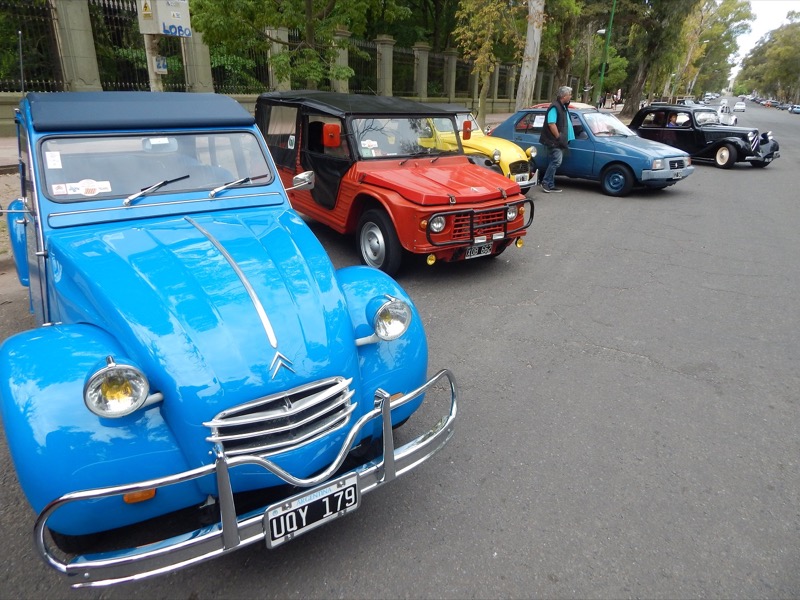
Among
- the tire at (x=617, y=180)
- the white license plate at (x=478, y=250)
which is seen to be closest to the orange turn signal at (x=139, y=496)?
the white license plate at (x=478, y=250)

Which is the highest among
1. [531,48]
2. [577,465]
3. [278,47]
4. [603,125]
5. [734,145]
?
[531,48]

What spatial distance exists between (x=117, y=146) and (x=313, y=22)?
1035cm

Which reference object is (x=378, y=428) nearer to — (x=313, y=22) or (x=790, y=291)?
(x=790, y=291)

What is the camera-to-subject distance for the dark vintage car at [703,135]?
14.6 metres

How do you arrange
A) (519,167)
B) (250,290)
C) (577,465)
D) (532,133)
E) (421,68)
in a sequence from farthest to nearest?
(421,68)
(532,133)
(519,167)
(577,465)
(250,290)

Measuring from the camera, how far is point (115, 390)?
6.48 feet

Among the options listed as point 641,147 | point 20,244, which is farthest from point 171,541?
point 641,147

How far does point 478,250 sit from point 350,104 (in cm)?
242

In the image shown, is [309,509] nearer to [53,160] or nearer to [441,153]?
[53,160]

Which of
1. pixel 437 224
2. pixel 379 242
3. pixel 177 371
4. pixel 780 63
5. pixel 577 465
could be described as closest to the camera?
pixel 177 371

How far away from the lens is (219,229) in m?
3.04

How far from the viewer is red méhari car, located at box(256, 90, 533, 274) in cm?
556

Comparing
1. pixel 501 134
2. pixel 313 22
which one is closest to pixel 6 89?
pixel 313 22

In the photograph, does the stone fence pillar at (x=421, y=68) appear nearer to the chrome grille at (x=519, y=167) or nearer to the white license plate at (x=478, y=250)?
the chrome grille at (x=519, y=167)
